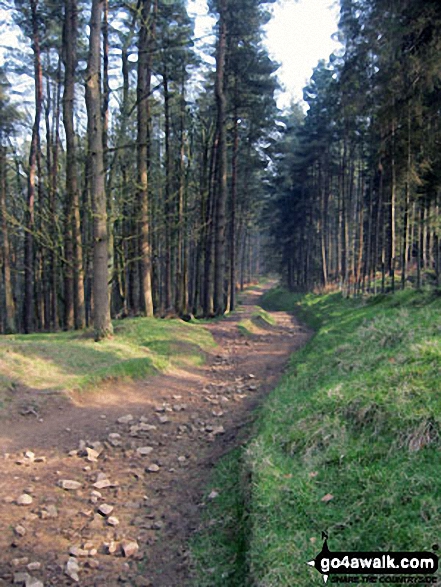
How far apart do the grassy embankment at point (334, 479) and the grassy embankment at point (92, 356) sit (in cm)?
350

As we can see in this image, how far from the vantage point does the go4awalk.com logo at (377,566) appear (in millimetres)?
2773

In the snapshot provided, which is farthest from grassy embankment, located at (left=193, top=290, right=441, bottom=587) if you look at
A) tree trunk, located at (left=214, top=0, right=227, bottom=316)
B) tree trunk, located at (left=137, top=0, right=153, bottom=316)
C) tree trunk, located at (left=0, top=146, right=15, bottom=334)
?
tree trunk, located at (left=0, top=146, right=15, bottom=334)

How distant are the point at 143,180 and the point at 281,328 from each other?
29.0ft

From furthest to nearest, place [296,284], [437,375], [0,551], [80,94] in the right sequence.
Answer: [296,284], [80,94], [437,375], [0,551]

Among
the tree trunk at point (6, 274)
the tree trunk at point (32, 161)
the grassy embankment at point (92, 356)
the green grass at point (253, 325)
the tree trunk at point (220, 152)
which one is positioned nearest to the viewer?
the grassy embankment at point (92, 356)

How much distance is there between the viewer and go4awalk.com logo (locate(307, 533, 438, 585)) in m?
2.77

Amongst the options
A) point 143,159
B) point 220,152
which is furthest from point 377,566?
point 220,152

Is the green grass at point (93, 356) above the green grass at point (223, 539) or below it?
above

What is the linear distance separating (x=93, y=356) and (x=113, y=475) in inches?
179

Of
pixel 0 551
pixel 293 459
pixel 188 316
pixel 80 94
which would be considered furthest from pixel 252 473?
pixel 80 94

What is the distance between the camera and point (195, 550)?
12.9 ft

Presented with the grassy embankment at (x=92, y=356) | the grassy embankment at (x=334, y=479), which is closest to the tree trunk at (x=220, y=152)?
the grassy embankment at (x=92, y=356)

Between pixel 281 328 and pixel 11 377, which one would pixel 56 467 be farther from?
→ pixel 281 328

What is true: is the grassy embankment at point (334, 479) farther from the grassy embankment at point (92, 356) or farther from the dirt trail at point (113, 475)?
the grassy embankment at point (92, 356)
